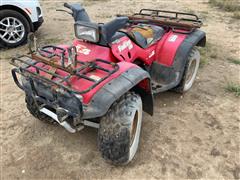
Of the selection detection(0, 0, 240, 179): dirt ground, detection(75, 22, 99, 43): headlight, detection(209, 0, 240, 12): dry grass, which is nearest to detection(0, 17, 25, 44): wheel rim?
detection(0, 0, 240, 179): dirt ground

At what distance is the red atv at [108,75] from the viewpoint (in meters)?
2.53

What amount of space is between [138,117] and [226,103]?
1.83m

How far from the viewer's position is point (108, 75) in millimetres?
2545

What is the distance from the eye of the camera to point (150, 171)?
3.05 meters

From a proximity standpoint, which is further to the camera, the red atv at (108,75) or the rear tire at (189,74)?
the rear tire at (189,74)

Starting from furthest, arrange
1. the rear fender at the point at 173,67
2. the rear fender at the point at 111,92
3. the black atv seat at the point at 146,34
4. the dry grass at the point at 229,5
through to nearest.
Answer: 1. the dry grass at the point at 229,5
2. the rear fender at the point at 173,67
3. the black atv seat at the point at 146,34
4. the rear fender at the point at 111,92

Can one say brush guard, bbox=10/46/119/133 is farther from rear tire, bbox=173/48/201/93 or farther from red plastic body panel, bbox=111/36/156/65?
rear tire, bbox=173/48/201/93

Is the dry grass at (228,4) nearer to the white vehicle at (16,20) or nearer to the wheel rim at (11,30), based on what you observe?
the white vehicle at (16,20)

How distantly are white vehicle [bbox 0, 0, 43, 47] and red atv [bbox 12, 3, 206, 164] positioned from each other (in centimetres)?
316

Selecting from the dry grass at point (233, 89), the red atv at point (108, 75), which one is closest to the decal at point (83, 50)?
the red atv at point (108, 75)

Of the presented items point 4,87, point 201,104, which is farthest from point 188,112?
point 4,87

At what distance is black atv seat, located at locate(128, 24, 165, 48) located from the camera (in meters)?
3.68

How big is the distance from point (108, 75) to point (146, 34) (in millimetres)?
1522

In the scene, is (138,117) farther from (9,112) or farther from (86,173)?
(9,112)
